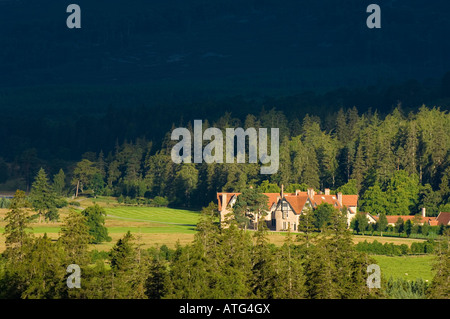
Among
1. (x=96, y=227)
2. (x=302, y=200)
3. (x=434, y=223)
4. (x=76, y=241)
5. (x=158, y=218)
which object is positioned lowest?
(x=158, y=218)

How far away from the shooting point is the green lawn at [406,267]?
78750 millimetres

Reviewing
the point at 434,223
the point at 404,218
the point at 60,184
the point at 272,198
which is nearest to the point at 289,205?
the point at 272,198

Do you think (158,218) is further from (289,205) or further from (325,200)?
(325,200)

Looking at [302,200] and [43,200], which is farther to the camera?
[43,200]

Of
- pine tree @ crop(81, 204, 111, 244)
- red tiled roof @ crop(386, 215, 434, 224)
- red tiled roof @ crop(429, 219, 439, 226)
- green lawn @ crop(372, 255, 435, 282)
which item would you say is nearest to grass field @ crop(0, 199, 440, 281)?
green lawn @ crop(372, 255, 435, 282)

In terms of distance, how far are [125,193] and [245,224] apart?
7201cm

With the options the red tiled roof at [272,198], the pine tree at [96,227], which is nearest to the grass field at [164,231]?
the pine tree at [96,227]

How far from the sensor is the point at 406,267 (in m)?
86.2

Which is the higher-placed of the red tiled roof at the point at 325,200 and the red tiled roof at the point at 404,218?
the red tiled roof at the point at 325,200

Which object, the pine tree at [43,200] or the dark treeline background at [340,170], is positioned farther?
the dark treeline background at [340,170]

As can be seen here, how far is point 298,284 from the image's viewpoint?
188 feet

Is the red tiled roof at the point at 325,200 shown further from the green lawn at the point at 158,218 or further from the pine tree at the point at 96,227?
the pine tree at the point at 96,227

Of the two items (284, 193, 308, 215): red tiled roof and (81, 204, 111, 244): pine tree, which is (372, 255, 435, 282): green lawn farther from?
(81, 204, 111, 244): pine tree
